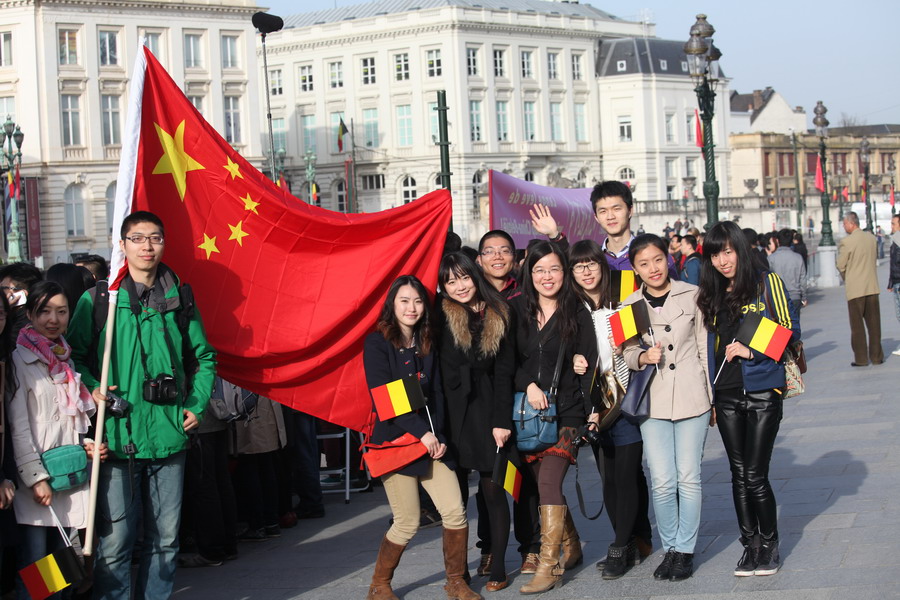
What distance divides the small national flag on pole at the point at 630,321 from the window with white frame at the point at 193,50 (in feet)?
194

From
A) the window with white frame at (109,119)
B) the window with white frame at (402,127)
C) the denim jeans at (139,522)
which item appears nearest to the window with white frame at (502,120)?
the window with white frame at (402,127)

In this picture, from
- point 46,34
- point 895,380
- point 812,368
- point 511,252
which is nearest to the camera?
point 511,252

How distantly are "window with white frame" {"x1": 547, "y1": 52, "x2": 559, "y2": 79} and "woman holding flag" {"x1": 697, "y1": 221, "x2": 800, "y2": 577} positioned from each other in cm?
8338

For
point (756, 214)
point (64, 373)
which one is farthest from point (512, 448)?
point (756, 214)

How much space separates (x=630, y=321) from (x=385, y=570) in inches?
71.3

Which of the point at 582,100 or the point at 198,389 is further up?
the point at 582,100

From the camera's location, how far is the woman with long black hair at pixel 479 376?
22.0ft

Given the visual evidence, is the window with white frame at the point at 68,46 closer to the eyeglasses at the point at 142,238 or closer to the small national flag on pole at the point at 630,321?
the eyeglasses at the point at 142,238

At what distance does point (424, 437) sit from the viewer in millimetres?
6445

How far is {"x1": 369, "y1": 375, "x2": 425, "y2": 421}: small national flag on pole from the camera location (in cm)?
647

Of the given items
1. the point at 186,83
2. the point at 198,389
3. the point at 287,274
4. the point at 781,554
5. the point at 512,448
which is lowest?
the point at 781,554

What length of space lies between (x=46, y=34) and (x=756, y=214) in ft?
148

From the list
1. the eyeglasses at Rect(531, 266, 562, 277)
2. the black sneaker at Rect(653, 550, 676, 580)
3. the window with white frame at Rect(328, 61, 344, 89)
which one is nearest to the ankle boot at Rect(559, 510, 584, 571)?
the black sneaker at Rect(653, 550, 676, 580)

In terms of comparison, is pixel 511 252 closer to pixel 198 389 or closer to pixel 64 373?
pixel 198 389
